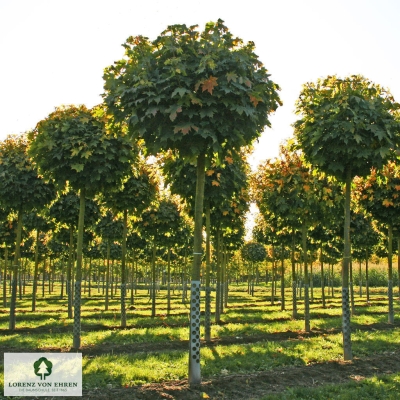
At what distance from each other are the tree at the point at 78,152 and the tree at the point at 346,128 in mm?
4786

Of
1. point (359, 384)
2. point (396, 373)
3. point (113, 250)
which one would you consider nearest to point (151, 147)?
point (359, 384)

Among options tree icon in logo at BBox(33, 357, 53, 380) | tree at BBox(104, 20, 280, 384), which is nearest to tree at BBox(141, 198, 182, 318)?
tree icon in logo at BBox(33, 357, 53, 380)

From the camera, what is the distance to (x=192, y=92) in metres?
6.75

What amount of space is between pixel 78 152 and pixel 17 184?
4.48m

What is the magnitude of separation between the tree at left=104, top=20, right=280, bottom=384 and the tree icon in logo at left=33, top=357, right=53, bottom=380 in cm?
249

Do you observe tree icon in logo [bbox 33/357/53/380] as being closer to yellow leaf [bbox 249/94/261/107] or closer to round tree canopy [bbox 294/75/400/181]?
yellow leaf [bbox 249/94/261/107]

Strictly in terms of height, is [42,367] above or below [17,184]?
below

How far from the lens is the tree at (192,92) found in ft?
21.8

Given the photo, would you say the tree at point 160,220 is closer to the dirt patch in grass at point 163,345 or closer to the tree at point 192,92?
the dirt patch in grass at point 163,345

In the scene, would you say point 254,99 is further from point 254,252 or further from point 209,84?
point 254,252

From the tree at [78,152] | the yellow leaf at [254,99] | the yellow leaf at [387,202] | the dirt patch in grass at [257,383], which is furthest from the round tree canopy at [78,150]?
the yellow leaf at [387,202]

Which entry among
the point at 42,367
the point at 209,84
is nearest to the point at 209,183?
the point at 209,84

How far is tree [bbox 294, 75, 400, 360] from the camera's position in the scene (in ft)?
29.1

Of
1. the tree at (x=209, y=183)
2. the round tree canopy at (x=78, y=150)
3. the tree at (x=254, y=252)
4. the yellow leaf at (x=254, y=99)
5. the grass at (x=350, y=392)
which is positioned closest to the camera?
the grass at (x=350, y=392)
